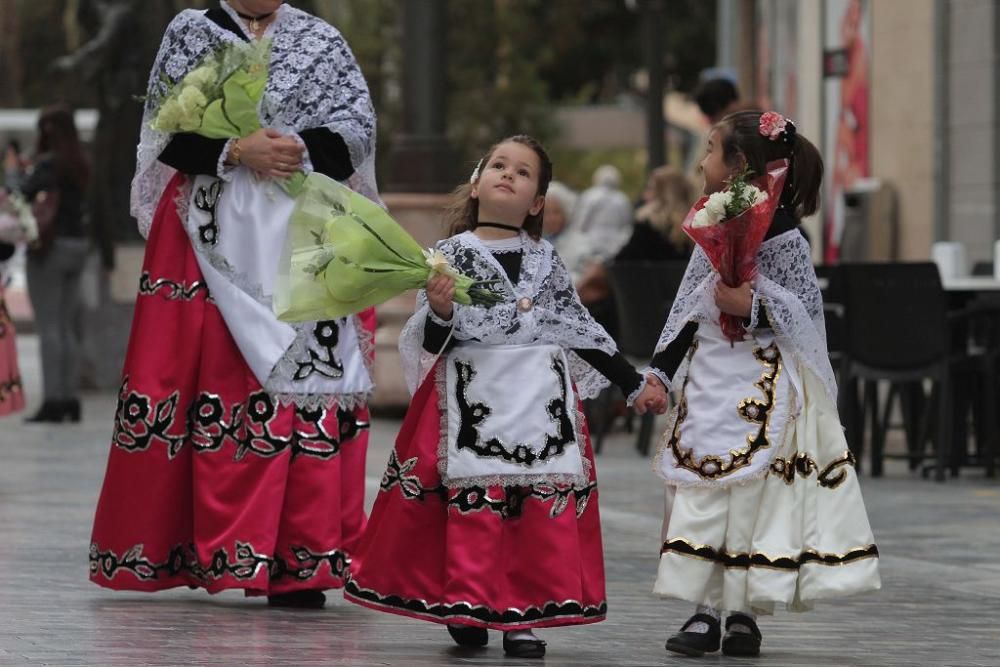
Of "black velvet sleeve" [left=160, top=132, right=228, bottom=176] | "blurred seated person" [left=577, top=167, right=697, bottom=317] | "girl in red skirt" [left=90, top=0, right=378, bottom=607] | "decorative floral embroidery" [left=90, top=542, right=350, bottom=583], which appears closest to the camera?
"decorative floral embroidery" [left=90, top=542, right=350, bottom=583]

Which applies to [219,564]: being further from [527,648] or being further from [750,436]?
[750,436]

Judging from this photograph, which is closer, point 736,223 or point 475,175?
point 736,223

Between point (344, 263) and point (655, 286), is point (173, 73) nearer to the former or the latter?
point (344, 263)

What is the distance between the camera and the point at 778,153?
671cm

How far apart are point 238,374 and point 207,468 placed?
31cm

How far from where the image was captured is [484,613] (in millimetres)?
6301

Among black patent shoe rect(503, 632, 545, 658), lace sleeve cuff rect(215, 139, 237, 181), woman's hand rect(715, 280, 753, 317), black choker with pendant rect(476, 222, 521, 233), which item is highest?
lace sleeve cuff rect(215, 139, 237, 181)

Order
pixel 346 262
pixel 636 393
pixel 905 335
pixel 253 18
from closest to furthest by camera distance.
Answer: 1. pixel 346 262
2. pixel 636 393
3. pixel 253 18
4. pixel 905 335

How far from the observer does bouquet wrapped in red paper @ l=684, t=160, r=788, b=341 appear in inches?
254

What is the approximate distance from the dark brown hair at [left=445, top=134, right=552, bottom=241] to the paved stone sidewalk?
116cm

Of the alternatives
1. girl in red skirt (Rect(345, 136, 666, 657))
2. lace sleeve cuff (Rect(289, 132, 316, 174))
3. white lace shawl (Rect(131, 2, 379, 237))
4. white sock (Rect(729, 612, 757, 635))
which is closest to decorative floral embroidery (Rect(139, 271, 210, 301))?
white lace shawl (Rect(131, 2, 379, 237))

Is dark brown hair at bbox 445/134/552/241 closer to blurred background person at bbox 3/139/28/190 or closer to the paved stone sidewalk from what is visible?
the paved stone sidewalk

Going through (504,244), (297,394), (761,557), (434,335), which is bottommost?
(761,557)

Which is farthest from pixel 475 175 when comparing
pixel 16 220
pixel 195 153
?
pixel 16 220
